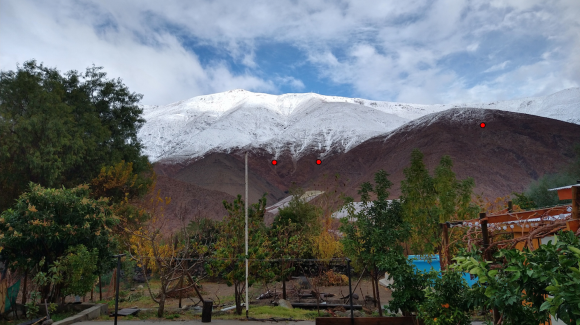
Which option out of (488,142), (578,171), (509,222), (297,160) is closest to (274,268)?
(509,222)

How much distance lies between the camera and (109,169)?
19766mm

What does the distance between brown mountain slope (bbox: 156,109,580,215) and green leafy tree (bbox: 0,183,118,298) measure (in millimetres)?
44069

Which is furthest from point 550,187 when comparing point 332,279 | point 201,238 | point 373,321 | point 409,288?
→ point 373,321

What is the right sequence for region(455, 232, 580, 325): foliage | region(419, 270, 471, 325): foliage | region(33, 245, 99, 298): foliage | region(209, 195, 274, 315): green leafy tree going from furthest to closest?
region(209, 195, 274, 315): green leafy tree, region(33, 245, 99, 298): foliage, region(419, 270, 471, 325): foliage, region(455, 232, 580, 325): foliage

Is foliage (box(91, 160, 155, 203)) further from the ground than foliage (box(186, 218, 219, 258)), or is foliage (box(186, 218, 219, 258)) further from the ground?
foliage (box(91, 160, 155, 203))

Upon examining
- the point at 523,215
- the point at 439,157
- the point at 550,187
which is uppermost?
the point at 439,157

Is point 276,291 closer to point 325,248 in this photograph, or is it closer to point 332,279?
point 325,248

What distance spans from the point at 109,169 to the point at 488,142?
5902 cm

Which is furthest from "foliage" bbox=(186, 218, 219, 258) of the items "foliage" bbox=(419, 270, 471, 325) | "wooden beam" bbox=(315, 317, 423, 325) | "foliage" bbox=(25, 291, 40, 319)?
"foliage" bbox=(419, 270, 471, 325)

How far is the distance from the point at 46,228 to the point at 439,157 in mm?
52889

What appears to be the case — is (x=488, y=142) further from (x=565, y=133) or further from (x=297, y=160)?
(x=297, y=160)

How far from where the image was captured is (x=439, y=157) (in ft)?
180

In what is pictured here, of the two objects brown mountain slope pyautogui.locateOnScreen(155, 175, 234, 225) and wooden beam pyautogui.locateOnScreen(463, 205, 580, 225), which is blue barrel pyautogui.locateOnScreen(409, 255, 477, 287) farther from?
brown mountain slope pyautogui.locateOnScreen(155, 175, 234, 225)

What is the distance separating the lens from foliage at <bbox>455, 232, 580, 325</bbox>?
2623mm
